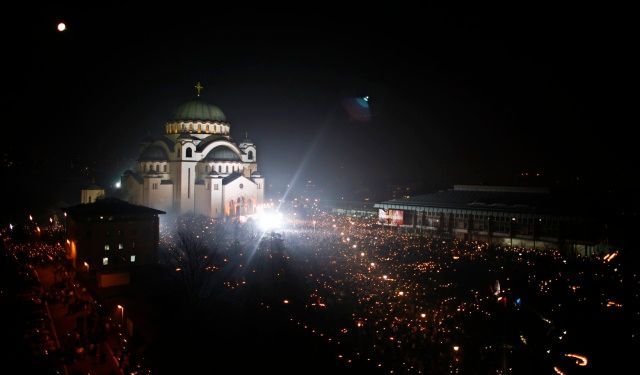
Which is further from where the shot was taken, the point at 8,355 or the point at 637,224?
the point at 637,224

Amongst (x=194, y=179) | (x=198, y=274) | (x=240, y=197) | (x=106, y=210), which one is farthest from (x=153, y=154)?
(x=198, y=274)

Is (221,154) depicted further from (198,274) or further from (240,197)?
(198,274)

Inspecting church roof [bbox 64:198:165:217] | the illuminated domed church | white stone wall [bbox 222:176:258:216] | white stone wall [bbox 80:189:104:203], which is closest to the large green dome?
the illuminated domed church

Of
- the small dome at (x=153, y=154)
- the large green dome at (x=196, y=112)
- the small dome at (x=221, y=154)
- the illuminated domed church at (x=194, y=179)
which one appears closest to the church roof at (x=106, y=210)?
the illuminated domed church at (x=194, y=179)

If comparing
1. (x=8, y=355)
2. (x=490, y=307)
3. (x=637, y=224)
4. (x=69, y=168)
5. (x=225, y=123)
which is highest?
(x=225, y=123)

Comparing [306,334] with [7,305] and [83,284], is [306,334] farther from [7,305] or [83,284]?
[83,284]

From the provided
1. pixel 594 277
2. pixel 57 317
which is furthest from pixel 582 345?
pixel 57 317

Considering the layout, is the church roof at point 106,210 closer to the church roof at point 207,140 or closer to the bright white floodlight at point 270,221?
the bright white floodlight at point 270,221
